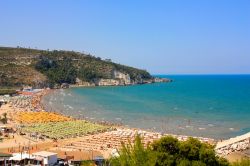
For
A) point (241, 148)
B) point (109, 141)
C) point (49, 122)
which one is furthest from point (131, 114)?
point (241, 148)

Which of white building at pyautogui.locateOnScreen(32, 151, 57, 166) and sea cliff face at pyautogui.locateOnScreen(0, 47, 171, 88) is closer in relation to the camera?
white building at pyautogui.locateOnScreen(32, 151, 57, 166)

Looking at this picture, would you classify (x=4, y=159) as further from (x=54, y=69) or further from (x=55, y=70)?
(x=54, y=69)

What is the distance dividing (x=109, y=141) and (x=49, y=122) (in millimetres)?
15702

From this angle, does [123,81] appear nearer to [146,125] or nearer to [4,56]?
[4,56]

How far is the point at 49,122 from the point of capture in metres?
59.4

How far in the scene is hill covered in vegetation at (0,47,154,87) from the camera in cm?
15188

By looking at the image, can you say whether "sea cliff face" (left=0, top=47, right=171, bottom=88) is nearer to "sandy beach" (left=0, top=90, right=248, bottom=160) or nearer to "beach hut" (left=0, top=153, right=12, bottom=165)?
"sandy beach" (left=0, top=90, right=248, bottom=160)

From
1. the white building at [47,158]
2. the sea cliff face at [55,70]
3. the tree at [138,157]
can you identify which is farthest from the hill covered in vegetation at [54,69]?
the tree at [138,157]

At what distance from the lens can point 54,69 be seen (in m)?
171

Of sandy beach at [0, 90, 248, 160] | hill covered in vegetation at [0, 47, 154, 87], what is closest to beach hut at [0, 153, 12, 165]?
sandy beach at [0, 90, 248, 160]

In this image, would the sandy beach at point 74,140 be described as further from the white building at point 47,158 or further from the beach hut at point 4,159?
the beach hut at point 4,159

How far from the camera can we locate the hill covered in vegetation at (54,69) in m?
152

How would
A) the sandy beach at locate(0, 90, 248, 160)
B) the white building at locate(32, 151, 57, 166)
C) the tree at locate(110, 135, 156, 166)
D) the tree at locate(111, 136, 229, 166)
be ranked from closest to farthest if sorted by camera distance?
the tree at locate(110, 135, 156, 166) < the tree at locate(111, 136, 229, 166) < the white building at locate(32, 151, 57, 166) < the sandy beach at locate(0, 90, 248, 160)

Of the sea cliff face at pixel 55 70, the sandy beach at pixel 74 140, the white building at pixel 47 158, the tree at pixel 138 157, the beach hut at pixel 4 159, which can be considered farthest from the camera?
the sea cliff face at pixel 55 70
